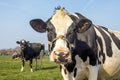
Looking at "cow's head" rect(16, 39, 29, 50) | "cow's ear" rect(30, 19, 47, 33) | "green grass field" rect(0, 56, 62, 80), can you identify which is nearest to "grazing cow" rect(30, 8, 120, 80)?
"cow's ear" rect(30, 19, 47, 33)

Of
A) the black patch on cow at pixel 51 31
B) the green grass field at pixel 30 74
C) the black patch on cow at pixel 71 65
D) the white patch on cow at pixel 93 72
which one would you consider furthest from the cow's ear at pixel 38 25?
the green grass field at pixel 30 74

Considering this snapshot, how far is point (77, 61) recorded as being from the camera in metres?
7.17

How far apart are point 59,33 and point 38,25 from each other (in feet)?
2.95

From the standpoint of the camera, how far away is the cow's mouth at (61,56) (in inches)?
237

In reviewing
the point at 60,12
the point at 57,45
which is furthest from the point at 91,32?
the point at 57,45

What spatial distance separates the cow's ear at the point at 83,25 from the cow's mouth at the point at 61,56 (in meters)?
0.98

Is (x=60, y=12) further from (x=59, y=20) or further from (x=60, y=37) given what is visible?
(x=60, y=37)

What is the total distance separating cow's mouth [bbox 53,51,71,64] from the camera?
6012mm

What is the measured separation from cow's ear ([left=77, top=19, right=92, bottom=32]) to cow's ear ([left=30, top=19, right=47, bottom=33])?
27.7 inches

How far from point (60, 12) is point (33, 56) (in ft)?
75.0

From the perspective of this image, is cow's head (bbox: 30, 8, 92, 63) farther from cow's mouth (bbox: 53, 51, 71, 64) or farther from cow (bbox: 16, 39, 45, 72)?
cow (bbox: 16, 39, 45, 72)

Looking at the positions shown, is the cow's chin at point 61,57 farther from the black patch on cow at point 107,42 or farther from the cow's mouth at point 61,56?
the black patch on cow at point 107,42

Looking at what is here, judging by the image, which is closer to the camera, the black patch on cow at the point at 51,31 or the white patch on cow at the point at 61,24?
the white patch on cow at the point at 61,24

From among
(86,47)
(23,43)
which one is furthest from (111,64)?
(23,43)
